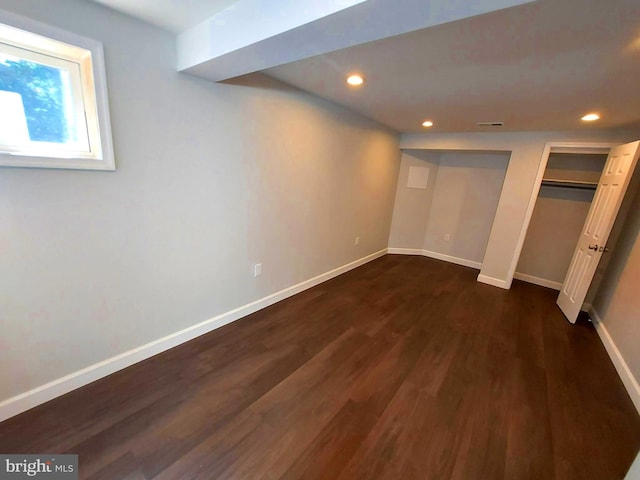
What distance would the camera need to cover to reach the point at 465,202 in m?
4.82

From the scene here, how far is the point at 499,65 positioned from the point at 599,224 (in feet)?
8.31

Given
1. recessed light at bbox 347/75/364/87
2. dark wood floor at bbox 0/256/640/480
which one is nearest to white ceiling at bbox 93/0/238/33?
recessed light at bbox 347/75/364/87

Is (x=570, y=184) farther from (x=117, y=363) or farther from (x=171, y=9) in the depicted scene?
(x=117, y=363)

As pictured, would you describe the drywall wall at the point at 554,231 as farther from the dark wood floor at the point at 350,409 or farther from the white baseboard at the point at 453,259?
Answer: the dark wood floor at the point at 350,409

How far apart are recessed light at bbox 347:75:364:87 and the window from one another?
1616mm

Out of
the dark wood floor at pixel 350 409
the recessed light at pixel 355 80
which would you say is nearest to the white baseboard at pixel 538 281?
the dark wood floor at pixel 350 409

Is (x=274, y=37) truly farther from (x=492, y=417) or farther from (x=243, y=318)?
(x=492, y=417)

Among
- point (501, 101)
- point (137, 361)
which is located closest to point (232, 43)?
point (137, 361)

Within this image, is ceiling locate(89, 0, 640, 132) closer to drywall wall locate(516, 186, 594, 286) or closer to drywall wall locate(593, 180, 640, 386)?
drywall wall locate(593, 180, 640, 386)

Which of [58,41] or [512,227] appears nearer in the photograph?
[58,41]

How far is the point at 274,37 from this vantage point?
117 cm

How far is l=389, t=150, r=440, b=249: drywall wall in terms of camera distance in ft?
15.7

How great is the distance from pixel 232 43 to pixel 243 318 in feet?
7.12

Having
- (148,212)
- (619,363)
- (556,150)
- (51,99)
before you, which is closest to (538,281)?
(556,150)
